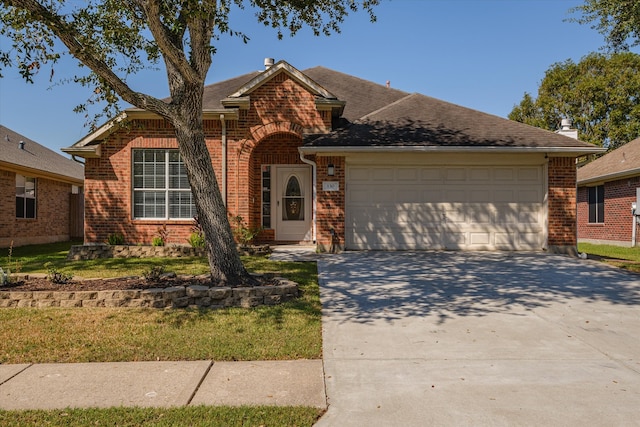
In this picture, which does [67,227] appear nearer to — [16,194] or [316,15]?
[16,194]

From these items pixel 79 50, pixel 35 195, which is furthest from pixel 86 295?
pixel 35 195

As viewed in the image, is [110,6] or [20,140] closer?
[110,6]

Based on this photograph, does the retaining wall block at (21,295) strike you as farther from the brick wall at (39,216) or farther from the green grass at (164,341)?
the brick wall at (39,216)

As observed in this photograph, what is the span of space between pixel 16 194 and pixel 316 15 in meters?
13.4

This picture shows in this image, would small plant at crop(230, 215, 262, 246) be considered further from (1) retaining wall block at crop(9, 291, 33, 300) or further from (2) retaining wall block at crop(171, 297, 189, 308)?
(1) retaining wall block at crop(9, 291, 33, 300)

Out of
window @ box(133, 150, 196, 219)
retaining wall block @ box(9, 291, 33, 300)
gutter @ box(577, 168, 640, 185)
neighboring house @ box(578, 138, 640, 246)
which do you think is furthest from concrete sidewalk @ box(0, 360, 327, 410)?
neighboring house @ box(578, 138, 640, 246)

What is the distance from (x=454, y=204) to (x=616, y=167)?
37.7 feet

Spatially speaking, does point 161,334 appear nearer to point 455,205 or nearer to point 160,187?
point 160,187

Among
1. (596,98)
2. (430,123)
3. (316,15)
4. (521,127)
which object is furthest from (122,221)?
(596,98)

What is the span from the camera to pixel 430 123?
530 inches

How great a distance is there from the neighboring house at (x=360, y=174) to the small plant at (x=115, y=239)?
0.22 meters

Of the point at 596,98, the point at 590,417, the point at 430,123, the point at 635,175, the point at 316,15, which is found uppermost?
the point at 596,98

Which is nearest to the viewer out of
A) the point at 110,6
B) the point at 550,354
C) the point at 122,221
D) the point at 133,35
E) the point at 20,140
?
the point at 550,354

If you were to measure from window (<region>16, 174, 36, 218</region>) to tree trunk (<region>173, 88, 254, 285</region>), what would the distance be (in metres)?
13.3
